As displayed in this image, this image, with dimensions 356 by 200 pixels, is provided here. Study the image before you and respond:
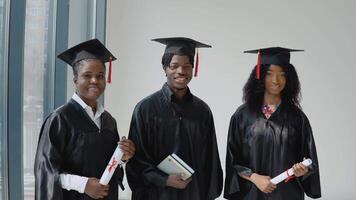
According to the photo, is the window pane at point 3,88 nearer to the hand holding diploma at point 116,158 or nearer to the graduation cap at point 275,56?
the hand holding diploma at point 116,158

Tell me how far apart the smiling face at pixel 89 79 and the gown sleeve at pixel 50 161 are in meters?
0.19

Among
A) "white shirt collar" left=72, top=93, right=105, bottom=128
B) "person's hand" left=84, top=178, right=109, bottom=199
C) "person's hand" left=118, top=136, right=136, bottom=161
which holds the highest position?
"white shirt collar" left=72, top=93, right=105, bottom=128

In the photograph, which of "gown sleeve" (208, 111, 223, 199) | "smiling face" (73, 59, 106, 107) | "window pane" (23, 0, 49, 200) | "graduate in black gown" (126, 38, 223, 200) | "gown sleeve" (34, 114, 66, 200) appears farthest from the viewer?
"window pane" (23, 0, 49, 200)

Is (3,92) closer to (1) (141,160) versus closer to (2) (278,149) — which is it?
(1) (141,160)

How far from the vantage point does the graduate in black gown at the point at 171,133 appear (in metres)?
2.10

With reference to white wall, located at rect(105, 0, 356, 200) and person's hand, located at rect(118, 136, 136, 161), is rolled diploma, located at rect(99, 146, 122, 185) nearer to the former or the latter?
person's hand, located at rect(118, 136, 136, 161)

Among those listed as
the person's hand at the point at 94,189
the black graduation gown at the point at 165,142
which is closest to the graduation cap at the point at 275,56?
the black graduation gown at the point at 165,142

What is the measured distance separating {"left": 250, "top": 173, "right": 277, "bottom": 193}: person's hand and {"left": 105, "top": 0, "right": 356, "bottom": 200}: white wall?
5.65 ft

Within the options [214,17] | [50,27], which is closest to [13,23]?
[50,27]

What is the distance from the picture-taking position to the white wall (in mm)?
3703

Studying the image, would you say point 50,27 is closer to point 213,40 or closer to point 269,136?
point 213,40

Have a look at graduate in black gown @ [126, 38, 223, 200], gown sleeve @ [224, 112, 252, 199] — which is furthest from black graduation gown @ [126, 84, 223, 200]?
gown sleeve @ [224, 112, 252, 199]

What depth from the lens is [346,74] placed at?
3691 millimetres

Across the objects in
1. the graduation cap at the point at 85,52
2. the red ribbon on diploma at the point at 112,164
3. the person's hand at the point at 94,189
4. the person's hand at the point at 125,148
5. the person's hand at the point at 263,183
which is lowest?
the person's hand at the point at 263,183
